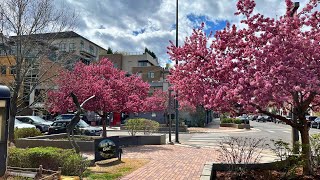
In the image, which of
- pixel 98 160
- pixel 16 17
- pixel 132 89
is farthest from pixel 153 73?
pixel 98 160

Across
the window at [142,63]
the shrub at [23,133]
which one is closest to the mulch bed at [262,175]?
the shrub at [23,133]

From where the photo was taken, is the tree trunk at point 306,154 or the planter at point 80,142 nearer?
the tree trunk at point 306,154

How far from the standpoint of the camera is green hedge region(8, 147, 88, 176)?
9078 mm

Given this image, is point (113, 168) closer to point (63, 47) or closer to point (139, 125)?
point (139, 125)

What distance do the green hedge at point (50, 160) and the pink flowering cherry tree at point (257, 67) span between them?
11.2 ft

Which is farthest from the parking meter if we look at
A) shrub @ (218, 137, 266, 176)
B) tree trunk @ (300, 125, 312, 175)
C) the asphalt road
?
the asphalt road

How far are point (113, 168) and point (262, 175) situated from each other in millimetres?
5144

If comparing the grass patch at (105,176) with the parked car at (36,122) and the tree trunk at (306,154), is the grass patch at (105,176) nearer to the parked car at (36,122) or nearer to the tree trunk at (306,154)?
the tree trunk at (306,154)

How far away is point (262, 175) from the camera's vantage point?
8125 mm

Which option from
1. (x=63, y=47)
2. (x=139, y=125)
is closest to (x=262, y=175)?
(x=139, y=125)

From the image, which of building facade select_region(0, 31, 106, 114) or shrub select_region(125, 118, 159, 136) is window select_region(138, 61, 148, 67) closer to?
building facade select_region(0, 31, 106, 114)

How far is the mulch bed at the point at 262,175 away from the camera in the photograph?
7633mm

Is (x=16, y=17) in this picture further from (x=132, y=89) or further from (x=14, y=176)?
(x=14, y=176)

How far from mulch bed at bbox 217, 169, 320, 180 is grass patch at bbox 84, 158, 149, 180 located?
320 centimetres
